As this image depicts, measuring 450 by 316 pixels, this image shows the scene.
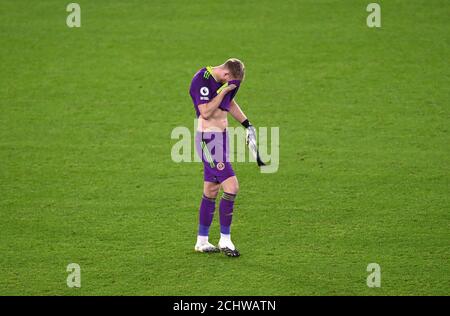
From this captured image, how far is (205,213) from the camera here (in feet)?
23.7

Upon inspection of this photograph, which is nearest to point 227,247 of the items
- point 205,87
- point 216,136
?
point 216,136

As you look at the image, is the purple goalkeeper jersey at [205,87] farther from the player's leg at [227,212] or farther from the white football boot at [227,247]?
the white football boot at [227,247]

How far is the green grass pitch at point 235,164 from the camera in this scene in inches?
275

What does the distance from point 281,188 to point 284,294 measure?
2643mm

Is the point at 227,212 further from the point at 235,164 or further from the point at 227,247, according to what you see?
the point at 235,164

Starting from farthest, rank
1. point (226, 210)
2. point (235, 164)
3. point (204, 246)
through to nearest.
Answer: point (235, 164) → point (204, 246) → point (226, 210)

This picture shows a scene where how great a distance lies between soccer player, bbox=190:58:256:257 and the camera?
22.5ft

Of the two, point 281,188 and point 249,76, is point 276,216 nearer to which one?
point 281,188

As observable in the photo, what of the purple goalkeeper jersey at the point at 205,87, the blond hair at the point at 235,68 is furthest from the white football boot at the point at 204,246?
the blond hair at the point at 235,68

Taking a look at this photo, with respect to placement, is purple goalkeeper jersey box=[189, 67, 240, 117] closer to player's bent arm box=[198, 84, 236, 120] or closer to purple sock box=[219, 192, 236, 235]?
player's bent arm box=[198, 84, 236, 120]

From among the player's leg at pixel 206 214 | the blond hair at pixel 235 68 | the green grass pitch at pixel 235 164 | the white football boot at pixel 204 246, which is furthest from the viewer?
the white football boot at pixel 204 246

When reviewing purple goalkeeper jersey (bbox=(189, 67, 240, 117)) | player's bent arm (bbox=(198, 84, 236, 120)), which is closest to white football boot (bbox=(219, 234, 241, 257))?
player's bent arm (bbox=(198, 84, 236, 120))

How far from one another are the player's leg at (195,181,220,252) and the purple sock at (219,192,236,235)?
11 cm

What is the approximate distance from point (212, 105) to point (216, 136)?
13.9 inches
